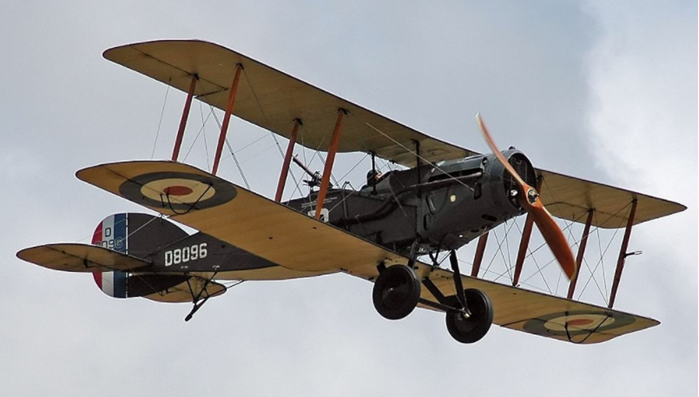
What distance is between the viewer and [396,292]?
63.1ft

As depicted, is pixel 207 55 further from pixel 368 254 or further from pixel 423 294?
pixel 423 294

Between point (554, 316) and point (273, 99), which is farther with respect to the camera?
point (554, 316)

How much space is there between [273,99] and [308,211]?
5.17 feet

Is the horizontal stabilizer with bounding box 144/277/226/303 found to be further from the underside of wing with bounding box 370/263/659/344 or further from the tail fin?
the underside of wing with bounding box 370/263/659/344

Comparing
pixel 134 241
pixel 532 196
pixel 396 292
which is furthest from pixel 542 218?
pixel 134 241

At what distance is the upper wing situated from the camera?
61.6ft

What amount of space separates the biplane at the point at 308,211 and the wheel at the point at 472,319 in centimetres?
2

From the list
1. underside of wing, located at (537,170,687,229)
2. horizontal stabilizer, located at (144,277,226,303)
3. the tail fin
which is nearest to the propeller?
underside of wing, located at (537,170,687,229)

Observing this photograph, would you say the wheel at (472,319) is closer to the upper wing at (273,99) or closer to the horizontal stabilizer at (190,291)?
the upper wing at (273,99)

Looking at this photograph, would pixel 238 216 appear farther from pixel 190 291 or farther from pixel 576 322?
pixel 576 322

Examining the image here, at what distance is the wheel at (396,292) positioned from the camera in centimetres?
1906

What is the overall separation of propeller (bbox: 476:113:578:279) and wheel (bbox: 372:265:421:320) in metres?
1.67

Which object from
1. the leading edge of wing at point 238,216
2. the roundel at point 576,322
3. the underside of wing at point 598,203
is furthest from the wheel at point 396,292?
the roundel at point 576,322

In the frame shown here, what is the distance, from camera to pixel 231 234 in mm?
18891
